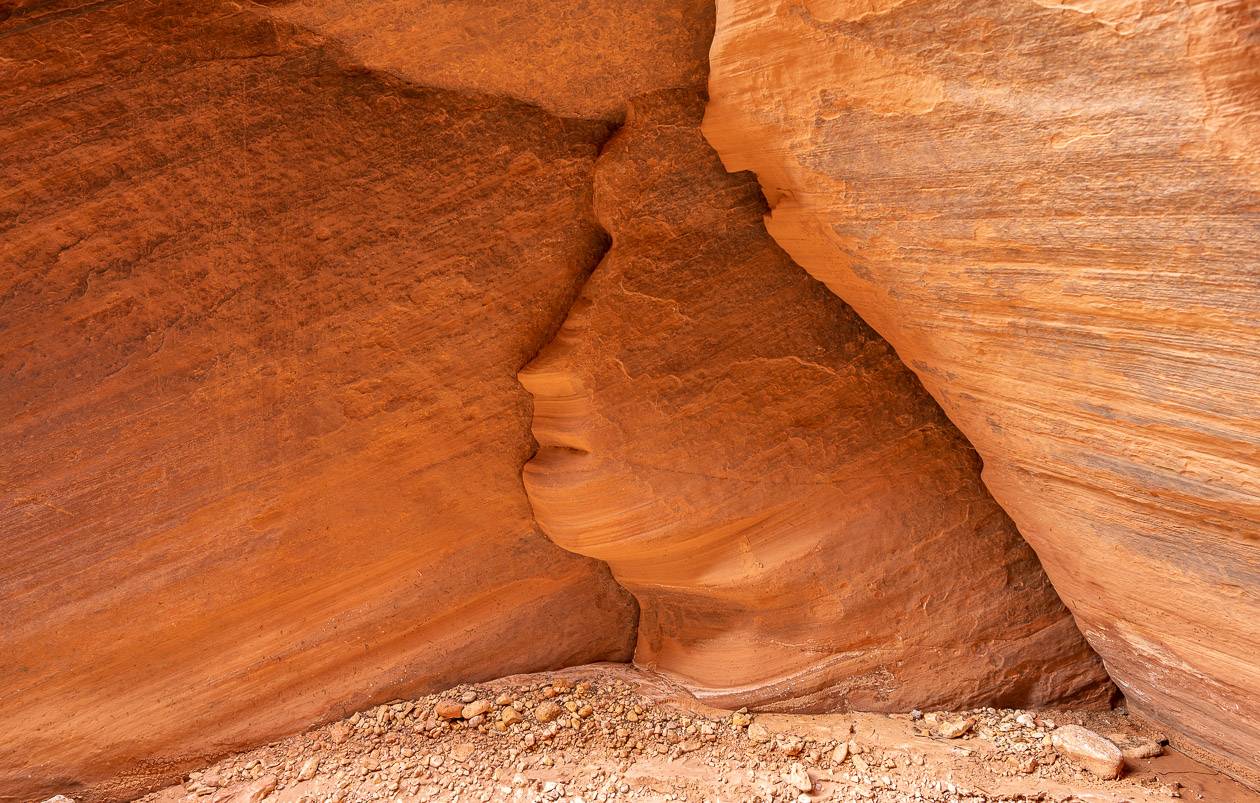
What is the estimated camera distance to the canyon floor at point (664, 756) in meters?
2.96

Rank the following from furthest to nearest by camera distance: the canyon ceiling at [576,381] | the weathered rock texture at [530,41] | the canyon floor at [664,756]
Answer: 1. the canyon floor at [664,756]
2. the weathered rock texture at [530,41]
3. the canyon ceiling at [576,381]

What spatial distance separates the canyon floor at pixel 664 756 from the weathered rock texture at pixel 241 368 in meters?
0.18

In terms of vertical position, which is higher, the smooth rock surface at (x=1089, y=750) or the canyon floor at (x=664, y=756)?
the smooth rock surface at (x=1089, y=750)

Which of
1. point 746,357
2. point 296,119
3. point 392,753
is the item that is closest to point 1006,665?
point 746,357

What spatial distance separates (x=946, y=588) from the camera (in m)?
3.29

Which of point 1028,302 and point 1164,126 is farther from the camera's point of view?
point 1028,302

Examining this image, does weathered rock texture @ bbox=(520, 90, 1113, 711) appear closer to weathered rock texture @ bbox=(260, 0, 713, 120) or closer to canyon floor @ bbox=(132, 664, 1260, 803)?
canyon floor @ bbox=(132, 664, 1260, 803)

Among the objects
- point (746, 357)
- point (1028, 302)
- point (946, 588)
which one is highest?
point (1028, 302)

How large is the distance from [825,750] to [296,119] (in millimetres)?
2884

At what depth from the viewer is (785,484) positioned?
128 inches

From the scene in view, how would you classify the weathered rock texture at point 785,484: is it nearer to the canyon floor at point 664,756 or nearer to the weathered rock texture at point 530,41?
the canyon floor at point 664,756

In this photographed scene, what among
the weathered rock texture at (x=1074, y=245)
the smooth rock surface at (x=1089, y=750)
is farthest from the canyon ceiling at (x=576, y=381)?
the smooth rock surface at (x=1089, y=750)

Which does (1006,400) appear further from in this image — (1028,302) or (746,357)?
(746,357)

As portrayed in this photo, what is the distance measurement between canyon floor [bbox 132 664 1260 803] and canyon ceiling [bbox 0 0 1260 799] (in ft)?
0.34
